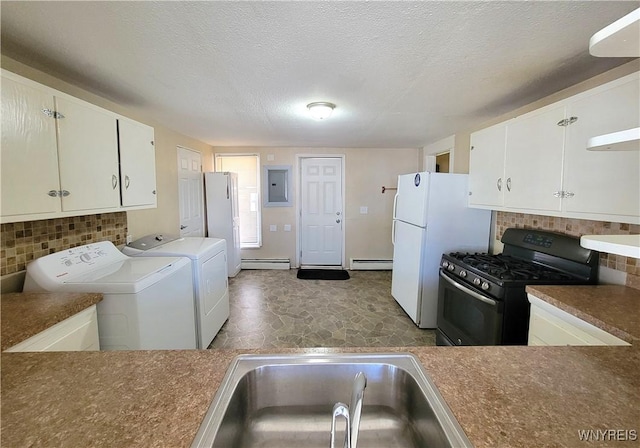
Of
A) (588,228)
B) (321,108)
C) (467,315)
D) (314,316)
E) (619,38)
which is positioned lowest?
(314,316)

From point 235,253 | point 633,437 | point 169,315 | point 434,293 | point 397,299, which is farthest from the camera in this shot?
point 235,253

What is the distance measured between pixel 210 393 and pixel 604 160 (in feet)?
7.10

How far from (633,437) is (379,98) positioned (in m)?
2.33

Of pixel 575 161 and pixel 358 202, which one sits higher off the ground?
pixel 575 161

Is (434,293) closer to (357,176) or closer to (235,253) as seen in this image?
(357,176)

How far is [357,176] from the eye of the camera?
5047mm

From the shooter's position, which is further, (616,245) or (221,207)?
(221,207)

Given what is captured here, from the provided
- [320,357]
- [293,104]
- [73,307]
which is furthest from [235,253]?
[320,357]

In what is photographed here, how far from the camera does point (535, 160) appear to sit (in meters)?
1.92

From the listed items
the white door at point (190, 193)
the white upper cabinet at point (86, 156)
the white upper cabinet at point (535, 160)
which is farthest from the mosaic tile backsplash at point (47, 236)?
the white upper cabinet at point (535, 160)

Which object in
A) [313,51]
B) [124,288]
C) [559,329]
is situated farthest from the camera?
[124,288]

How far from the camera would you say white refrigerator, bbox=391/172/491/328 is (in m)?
2.82

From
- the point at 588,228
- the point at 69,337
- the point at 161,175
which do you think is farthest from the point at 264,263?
the point at 588,228

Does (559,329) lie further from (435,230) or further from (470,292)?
(435,230)
